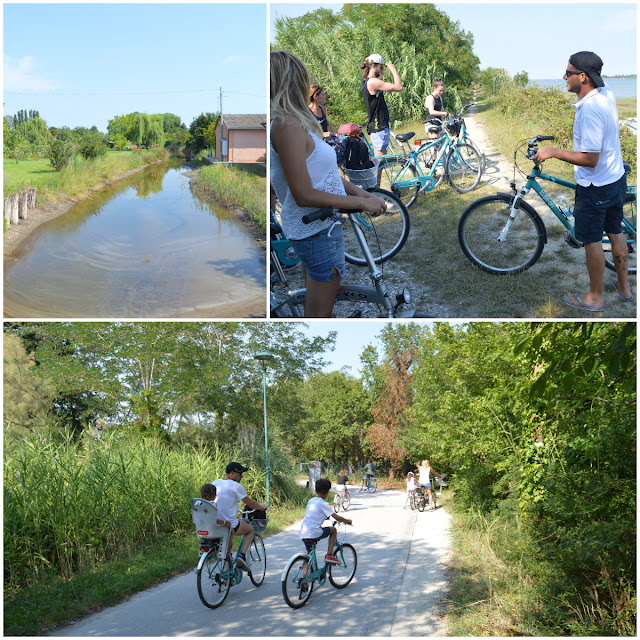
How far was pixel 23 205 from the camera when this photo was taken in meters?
5.85

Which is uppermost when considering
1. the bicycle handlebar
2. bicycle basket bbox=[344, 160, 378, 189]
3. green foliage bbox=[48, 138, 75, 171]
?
green foliage bbox=[48, 138, 75, 171]

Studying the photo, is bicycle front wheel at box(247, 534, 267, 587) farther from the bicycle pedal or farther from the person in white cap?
the person in white cap

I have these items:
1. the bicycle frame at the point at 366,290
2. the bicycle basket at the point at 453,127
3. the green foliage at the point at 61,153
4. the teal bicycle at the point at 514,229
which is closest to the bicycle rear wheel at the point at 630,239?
the teal bicycle at the point at 514,229

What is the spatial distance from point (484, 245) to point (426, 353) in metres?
7.21

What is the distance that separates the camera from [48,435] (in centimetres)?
838

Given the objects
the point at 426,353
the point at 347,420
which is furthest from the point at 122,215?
the point at 347,420

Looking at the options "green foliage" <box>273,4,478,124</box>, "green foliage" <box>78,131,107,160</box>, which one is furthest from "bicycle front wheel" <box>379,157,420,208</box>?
"green foliage" <box>78,131,107,160</box>

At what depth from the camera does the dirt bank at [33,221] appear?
5594mm

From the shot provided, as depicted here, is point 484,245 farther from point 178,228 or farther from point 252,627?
point 252,627

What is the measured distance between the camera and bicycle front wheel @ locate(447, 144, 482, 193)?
28.4 ft

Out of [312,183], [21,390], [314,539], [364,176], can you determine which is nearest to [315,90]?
[364,176]

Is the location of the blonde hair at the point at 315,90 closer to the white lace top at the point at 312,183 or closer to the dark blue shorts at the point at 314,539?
the white lace top at the point at 312,183

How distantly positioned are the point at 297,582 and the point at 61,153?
4.79 metres

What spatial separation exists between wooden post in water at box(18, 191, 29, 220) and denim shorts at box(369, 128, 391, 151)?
4019mm
